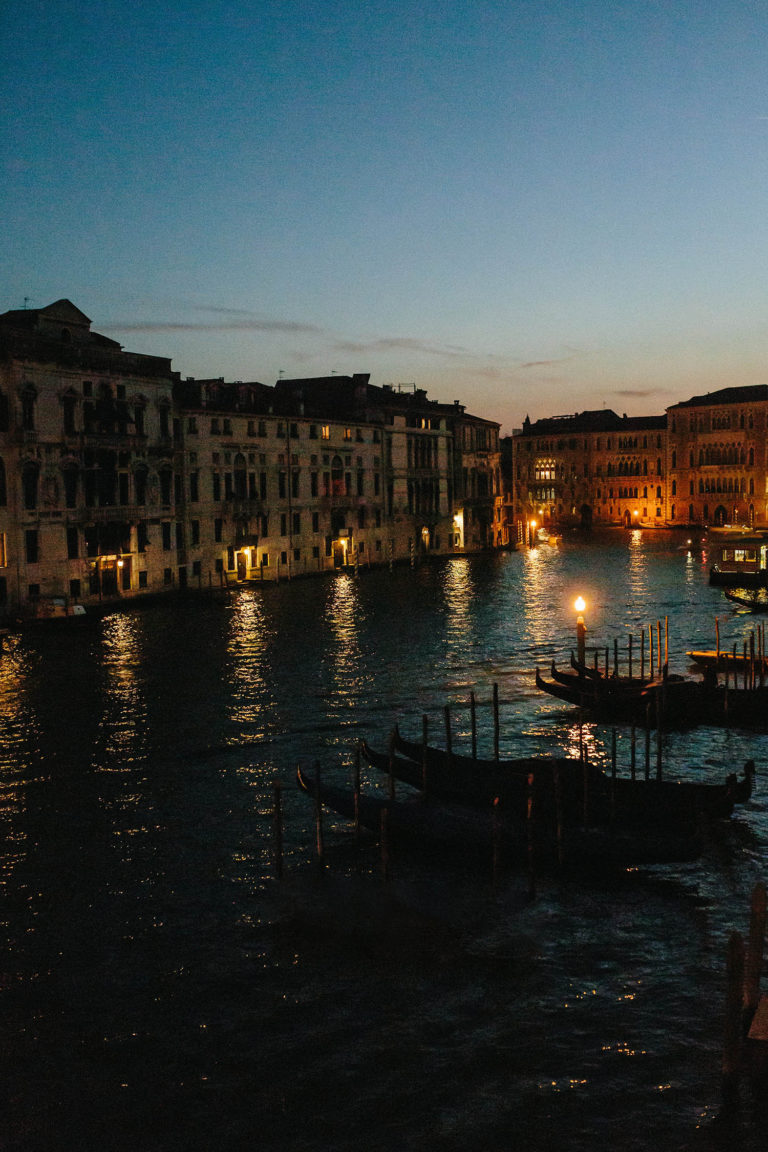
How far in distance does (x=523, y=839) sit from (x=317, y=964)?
12.9 ft

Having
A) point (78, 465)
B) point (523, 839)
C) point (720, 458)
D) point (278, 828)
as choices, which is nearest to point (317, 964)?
point (278, 828)

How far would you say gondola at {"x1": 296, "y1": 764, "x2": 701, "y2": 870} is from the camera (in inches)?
606

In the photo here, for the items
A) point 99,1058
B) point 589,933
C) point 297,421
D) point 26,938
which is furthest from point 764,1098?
point 297,421

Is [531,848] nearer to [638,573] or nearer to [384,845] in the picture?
[384,845]

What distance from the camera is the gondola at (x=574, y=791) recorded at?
53.4 ft

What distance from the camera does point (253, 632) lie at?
40.2 m

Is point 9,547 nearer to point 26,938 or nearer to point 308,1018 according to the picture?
point 26,938

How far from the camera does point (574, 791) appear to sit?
55.2ft

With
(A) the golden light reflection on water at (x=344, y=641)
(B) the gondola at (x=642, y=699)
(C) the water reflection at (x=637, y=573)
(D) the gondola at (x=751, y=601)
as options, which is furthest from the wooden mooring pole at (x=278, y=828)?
(C) the water reflection at (x=637, y=573)

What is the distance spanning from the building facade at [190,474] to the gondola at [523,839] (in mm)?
26840

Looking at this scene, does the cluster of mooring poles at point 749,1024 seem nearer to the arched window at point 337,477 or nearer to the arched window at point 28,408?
the arched window at point 28,408

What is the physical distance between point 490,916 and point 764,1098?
4565mm

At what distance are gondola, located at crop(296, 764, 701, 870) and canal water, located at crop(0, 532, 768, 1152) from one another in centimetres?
29

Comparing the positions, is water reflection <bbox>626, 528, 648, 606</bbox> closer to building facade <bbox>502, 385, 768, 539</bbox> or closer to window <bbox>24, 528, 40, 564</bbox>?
building facade <bbox>502, 385, 768, 539</bbox>
